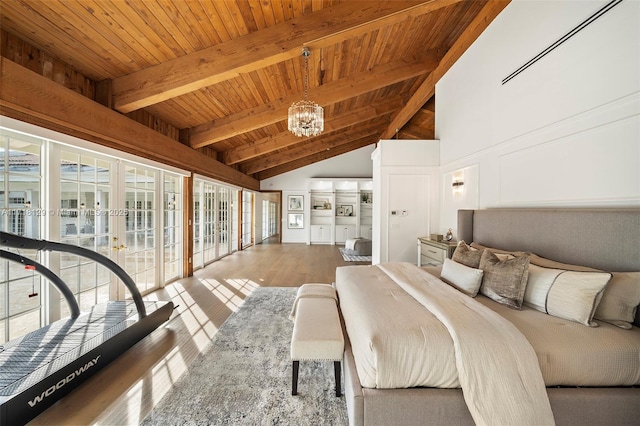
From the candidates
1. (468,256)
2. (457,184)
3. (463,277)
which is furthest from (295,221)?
(463,277)

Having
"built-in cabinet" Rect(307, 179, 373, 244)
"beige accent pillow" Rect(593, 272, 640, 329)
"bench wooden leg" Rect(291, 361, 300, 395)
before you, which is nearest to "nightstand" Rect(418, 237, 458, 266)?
"beige accent pillow" Rect(593, 272, 640, 329)

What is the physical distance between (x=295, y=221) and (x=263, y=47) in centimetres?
757

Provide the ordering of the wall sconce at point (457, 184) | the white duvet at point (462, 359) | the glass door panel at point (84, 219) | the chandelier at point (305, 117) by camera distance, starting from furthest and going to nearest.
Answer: the wall sconce at point (457, 184) → the chandelier at point (305, 117) → the glass door panel at point (84, 219) → the white duvet at point (462, 359)

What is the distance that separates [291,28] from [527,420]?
141 inches

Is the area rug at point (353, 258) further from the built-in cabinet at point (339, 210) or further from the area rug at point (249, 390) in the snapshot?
the area rug at point (249, 390)

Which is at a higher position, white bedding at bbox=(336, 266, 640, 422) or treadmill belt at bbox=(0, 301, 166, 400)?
white bedding at bbox=(336, 266, 640, 422)

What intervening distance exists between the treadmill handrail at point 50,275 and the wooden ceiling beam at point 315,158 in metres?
7.42

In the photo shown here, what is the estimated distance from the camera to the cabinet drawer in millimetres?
3740

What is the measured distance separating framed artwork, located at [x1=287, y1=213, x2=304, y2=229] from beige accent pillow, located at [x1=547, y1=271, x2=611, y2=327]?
8.60m

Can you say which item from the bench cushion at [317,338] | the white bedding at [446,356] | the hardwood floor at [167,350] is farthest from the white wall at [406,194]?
the white bedding at [446,356]

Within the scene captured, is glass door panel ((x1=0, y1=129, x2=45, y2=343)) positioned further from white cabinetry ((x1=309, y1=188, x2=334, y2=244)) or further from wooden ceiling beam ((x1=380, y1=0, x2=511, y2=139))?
white cabinetry ((x1=309, y1=188, x2=334, y2=244))

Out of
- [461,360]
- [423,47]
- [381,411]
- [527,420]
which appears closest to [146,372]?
[381,411]

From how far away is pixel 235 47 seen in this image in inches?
110

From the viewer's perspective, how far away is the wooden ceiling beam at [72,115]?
1966mm
